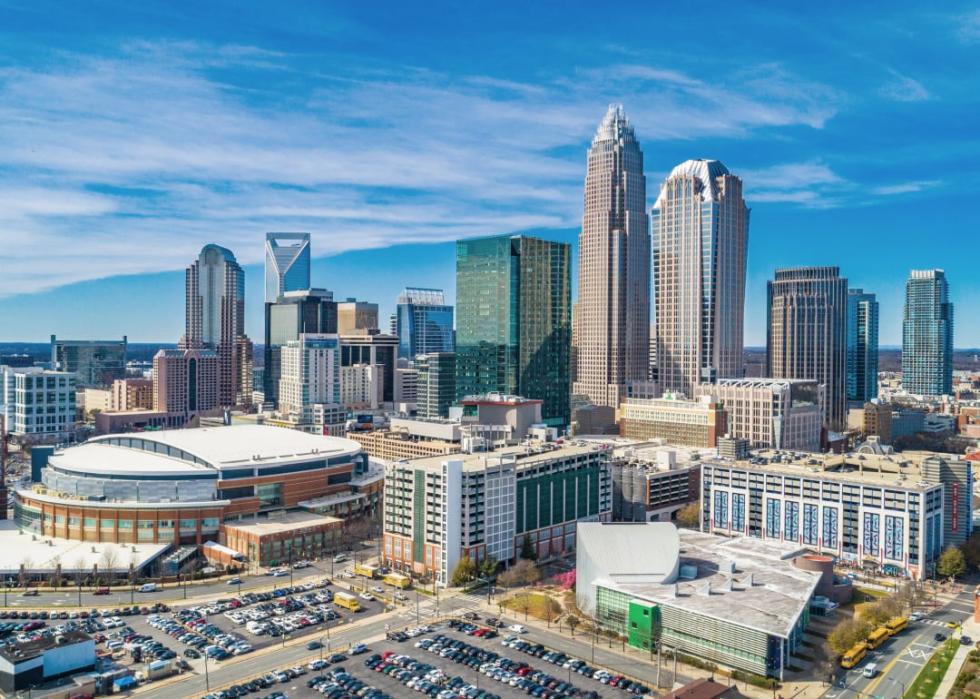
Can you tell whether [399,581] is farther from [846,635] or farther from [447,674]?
[846,635]

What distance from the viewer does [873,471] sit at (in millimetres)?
124938

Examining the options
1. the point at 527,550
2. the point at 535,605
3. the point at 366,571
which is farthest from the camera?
the point at 527,550

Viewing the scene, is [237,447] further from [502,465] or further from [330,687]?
[330,687]

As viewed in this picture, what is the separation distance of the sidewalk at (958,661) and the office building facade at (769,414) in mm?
96872

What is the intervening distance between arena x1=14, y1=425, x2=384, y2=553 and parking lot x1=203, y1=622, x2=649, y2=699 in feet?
141

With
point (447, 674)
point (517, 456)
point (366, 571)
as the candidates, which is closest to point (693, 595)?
point (447, 674)

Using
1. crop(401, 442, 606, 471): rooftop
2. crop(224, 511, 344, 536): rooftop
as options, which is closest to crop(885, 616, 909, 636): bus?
crop(401, 442, 606, 471): rooftop

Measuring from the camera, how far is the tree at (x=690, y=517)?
440 feet

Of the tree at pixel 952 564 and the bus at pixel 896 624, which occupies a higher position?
the tree at pixel 952 564

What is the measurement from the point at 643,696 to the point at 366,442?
122191 mm

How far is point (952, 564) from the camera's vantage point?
349 ft

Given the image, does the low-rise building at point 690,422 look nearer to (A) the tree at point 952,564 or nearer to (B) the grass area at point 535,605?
(A) the tree at point 952,564

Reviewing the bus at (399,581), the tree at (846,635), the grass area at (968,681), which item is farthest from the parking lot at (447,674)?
the grass area at (968,681)

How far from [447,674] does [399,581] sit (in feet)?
92.8
